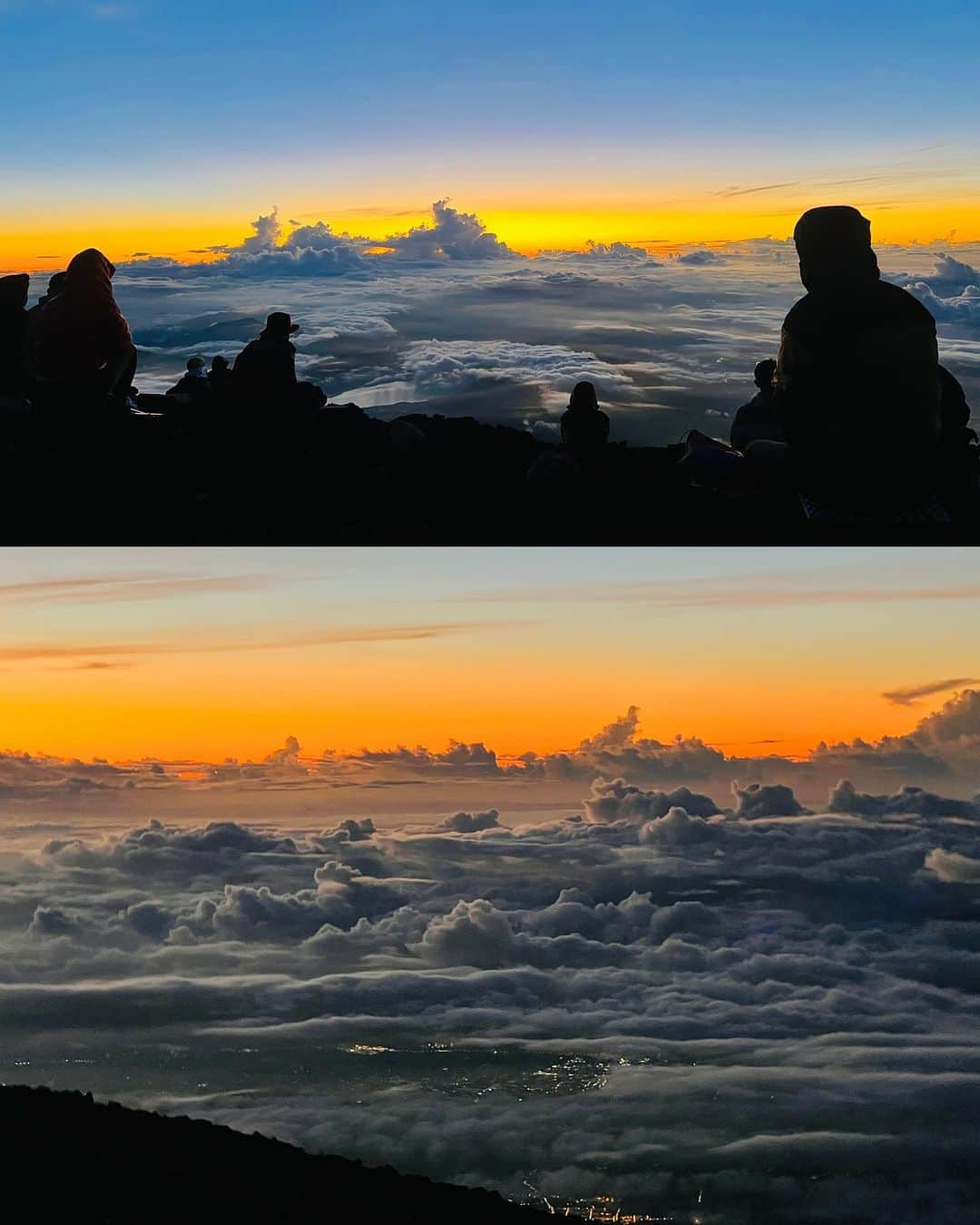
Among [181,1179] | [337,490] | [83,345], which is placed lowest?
[181,1179]

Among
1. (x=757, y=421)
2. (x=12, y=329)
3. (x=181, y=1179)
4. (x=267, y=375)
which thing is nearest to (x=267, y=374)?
(x=267, y=375)

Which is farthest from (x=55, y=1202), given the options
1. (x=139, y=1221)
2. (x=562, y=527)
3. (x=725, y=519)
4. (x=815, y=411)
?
(x=815, y=411)

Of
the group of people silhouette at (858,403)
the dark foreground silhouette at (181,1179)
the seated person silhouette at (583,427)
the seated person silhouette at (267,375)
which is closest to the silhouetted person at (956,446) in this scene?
the group of people silhouette at (858,403)

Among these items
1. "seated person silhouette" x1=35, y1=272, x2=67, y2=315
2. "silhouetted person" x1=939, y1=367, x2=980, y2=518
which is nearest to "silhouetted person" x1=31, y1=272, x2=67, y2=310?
"seated person silhouette" x1=35, y1=272, x2=67, y2=315

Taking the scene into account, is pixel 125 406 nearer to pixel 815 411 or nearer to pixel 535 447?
pixel 535 447

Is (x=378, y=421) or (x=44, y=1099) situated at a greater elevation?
(x=378, y=421)

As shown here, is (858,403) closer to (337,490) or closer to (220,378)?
(337,490)

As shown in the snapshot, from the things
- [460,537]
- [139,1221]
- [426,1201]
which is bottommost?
[426,1201]

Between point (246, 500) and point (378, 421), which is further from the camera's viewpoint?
point (378, 421)
